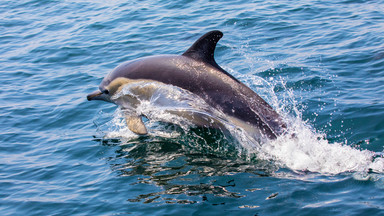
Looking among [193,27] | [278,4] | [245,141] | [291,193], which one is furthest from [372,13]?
[291,193]

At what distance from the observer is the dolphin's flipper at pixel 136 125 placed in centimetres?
920

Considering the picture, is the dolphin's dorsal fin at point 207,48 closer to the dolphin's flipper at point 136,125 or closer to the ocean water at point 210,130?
the ocean water at point 210,130

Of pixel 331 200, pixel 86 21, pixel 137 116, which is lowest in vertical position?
pixel 331 200

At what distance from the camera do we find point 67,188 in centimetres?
814

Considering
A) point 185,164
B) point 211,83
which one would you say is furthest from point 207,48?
point 185,164

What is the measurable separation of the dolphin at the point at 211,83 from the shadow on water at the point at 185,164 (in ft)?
1.34

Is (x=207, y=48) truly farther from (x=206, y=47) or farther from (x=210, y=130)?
(x=210, y=130)

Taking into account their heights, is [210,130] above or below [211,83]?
below

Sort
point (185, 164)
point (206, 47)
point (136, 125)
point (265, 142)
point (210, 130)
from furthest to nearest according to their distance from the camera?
point (136, 125) < point (210, 130) < point (206, 47) < point (185, 164) < point (265, 142)

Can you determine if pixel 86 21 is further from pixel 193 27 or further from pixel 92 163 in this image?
pixel 92 163

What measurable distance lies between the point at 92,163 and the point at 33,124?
2.86 m

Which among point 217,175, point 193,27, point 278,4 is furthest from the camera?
point 278,4

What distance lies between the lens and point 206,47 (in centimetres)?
846

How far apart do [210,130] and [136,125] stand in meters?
1.40
